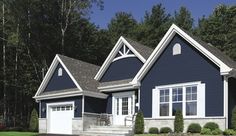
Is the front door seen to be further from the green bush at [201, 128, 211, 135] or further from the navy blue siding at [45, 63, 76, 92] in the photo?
the green bush at [201, 128, 211, 135]

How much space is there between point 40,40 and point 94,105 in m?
19.5

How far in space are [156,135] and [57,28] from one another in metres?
29.2

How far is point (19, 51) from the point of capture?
48438mm

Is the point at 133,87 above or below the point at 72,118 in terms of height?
above

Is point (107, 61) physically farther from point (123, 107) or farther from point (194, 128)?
point (194, 128)

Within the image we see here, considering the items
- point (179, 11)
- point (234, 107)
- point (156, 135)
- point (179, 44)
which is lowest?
point (156, 135)

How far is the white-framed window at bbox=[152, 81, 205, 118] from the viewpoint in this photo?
923 inches

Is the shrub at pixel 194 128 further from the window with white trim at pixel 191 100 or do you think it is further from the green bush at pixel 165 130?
the green bush at pixel 165 130

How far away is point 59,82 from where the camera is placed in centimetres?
3353

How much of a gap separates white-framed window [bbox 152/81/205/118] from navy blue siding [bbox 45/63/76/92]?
336 inches

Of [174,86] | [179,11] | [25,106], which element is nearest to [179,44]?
[174,86]

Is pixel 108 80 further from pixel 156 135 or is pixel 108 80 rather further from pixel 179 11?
pixel 179 11

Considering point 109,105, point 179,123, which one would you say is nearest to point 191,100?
point 179,123

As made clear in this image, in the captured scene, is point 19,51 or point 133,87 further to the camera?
point 19,51
